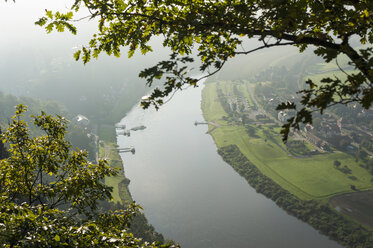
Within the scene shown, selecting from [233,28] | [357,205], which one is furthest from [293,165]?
[233,28]

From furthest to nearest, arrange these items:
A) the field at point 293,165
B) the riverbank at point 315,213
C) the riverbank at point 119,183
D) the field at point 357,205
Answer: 1. the field at point 293,165
2. the field at point 357,205
3. the riverbank at point 315,213
4. the riverbank at point 119,183

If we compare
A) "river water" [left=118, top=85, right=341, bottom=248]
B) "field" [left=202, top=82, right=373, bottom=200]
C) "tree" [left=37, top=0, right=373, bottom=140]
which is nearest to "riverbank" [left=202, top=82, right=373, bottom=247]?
"field" [left=202, top=82, right=373, bottom=200]

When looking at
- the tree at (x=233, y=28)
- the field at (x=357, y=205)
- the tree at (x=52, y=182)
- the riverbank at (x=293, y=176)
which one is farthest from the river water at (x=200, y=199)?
the tree at (x=233, y=28)

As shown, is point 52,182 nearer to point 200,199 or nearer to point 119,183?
point 200,199

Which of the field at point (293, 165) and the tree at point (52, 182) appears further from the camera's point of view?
the field at point (293, 165)

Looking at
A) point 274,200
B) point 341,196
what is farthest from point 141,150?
point 341,196

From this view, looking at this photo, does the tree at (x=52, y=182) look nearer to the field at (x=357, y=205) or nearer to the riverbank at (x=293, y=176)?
the riverbank at (x=293, y=176)

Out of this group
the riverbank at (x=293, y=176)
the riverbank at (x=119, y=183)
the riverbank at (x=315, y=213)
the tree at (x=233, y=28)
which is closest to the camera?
the tree at (x=233, y=28)
